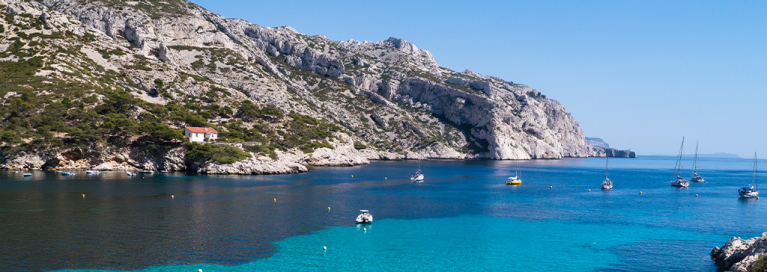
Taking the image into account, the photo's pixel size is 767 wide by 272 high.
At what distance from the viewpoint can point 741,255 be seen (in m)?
29.3

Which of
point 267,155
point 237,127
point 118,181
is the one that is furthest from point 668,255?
point 237,127

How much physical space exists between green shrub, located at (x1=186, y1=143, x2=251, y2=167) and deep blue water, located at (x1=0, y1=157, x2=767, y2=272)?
18755 millimetres

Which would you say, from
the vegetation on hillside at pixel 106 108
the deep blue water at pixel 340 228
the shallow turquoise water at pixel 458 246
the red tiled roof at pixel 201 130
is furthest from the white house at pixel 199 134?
the shallow turquoise water at pixel 458 246

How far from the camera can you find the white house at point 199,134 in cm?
10181

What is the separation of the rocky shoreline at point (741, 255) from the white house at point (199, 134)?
99.4 m

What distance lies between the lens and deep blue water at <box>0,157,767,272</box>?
31.5 m

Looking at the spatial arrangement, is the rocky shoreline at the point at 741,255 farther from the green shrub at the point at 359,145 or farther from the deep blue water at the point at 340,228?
the green shrub at the point at 359,145

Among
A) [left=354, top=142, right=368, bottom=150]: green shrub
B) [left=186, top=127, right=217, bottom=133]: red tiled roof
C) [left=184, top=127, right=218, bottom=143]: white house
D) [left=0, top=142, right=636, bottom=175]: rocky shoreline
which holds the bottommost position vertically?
[left=0, top=142, right=636, bottom=175]: rocky shoreline

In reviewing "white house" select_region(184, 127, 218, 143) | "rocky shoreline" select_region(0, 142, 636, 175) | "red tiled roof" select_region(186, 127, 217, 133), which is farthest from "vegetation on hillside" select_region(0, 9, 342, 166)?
"red tiled roof" select_region(186, 127, 217, 133)

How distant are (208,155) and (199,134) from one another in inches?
425

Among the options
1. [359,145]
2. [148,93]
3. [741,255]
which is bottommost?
[741,255]

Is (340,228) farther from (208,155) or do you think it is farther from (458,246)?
(208,155)

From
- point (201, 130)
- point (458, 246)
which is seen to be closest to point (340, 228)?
point (458, 246)

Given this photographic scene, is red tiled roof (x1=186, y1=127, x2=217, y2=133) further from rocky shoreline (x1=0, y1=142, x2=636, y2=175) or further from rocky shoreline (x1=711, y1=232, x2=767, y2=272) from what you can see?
rocky shoreline (x1=711, y1=232, x2=767, y2=272)
